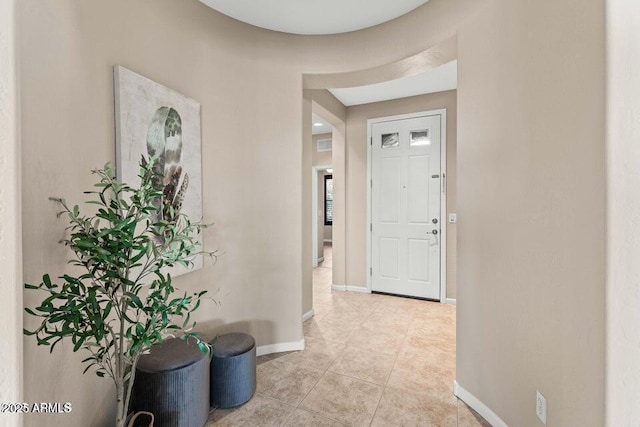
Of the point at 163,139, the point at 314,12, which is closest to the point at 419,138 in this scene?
the point at 314,12

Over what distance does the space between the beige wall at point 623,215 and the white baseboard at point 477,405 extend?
938 millimetres

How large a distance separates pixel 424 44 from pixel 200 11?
1.65 metres

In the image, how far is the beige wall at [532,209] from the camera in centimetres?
99

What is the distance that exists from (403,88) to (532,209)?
272 cm

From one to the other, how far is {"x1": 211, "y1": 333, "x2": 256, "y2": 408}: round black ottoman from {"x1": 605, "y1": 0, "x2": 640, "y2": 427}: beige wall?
1752mm

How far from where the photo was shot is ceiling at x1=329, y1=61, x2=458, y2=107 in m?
3.20

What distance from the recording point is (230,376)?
1823 millimetres

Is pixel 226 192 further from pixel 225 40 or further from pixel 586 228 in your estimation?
pixel 586 228

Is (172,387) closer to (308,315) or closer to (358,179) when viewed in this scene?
(308,315)

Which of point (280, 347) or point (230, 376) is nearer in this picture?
point (230, 376)

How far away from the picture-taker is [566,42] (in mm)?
1115

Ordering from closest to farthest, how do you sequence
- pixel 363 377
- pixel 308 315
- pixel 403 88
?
pixel 363 377 < pixel 308 315 < pixel 403 88

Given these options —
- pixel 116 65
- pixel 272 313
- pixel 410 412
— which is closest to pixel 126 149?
pixel 116 65

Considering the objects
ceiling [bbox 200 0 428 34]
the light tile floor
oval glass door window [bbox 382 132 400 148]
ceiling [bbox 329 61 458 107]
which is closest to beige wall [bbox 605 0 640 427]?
the light tile floor
